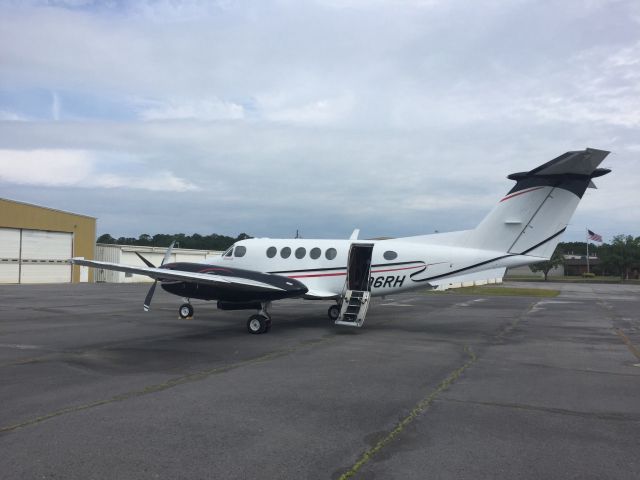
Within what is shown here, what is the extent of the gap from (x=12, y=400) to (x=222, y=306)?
26.6 ft

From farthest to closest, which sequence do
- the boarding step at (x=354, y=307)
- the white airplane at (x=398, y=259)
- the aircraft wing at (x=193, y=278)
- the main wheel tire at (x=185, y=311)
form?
1. the main wheel tire at (x=185, y=311)
2. the boarding step at (x=354, y=307)
3. the white airplane at (x=398, y=259)
4. the aircraft wing at (x=193, y=278)

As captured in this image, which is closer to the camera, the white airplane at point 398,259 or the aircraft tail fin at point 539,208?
the aircraft tail fin at point 539,208

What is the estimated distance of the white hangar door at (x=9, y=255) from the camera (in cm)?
4309

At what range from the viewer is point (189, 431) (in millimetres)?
5793

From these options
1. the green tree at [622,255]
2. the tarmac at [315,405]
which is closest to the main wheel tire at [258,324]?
the tarmac at [315,405]

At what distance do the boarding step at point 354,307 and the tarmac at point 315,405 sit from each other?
0.46m

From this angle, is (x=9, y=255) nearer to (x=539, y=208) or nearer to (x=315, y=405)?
(x=539, y=208)

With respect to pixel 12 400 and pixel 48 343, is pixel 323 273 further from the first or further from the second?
pixel 12 400

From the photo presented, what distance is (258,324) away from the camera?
1431 cm

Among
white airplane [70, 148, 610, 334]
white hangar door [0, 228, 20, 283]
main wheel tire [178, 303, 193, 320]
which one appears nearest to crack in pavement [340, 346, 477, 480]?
white airplane [70, 148, 610, 334]

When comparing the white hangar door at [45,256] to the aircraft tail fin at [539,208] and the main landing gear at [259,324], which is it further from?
the aircraft tail fin at [539,208]

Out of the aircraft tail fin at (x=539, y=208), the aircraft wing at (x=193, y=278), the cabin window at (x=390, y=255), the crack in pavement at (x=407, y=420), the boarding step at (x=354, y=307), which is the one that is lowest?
the crack in pavement at (x=407, y=420)

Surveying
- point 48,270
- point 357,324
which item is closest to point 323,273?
point 357,324

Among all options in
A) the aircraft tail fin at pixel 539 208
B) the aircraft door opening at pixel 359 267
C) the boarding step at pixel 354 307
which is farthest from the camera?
the aircraft door opening at pixel 359 267
